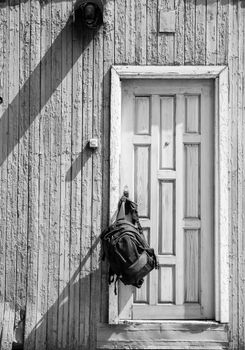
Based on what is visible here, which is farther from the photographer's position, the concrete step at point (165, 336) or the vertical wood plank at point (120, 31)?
the vertical wood plank at point (120, 31)

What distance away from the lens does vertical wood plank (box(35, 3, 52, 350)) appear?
6363mm

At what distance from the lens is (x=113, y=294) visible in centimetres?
632

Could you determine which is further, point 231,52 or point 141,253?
point 231,52

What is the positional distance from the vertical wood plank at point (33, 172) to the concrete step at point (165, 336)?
69 centimetres

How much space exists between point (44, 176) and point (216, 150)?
5.61 feet

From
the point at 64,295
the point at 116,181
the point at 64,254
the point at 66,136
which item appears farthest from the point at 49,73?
the point at 64,295

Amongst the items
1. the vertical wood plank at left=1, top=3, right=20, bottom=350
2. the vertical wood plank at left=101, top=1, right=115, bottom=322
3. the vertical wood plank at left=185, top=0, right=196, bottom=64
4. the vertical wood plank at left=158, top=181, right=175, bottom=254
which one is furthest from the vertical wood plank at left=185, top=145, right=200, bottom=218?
the vertical wood plank at left=1, top=3, right=20, bottom=350

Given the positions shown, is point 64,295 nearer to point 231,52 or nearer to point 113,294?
point 113,294

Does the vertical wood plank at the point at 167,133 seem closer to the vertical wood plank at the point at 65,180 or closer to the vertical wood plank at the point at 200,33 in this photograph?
the vertical wood plank at the point at 200,33

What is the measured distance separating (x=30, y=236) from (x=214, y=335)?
2035 mm

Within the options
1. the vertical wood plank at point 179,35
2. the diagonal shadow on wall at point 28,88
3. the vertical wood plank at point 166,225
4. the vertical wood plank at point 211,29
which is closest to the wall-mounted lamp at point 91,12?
the diagonal shadow on wall at point 28,88

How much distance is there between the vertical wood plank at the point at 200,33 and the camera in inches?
254

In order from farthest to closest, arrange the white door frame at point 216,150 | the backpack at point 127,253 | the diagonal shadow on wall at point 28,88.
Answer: the diagonal shadow on wall at point 28,88 < the white door frame at point 216,150 < the backpack at point 127,253

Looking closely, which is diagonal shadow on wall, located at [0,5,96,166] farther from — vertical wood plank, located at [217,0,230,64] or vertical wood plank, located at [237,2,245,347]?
vertical wood plank, located at [237,2,245,347]
